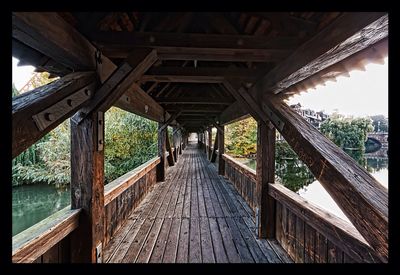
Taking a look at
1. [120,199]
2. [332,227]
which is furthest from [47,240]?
[332,227]

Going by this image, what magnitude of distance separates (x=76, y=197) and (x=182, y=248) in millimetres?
1361

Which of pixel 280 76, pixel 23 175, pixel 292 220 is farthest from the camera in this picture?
pixel 23 175

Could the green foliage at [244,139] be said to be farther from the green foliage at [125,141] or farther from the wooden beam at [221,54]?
the wooden beam at [221,54]

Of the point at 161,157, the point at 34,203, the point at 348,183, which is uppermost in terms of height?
the point at 348,183

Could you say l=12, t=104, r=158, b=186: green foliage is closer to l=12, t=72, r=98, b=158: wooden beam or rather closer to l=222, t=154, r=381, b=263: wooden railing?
l=12, t=72, r=98, b=158: wooden beam

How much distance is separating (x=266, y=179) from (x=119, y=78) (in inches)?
87.6

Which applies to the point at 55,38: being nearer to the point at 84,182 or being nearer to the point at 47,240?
the point at 84,182

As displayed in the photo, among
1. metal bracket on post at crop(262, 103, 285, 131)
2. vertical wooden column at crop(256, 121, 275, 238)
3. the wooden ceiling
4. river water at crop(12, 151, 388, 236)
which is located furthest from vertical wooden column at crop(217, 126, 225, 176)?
the wooden ceiling

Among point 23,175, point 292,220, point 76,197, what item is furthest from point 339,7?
point 23,175

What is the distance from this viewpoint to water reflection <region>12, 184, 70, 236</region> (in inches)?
239

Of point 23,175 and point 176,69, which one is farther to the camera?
point 23,175

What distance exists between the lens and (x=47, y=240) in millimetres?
1341

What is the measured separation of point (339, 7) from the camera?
1014 mm

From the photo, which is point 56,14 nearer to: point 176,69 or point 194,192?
point 176,69
